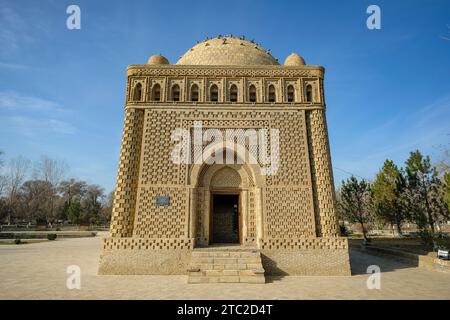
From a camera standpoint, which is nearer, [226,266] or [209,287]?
[209,287]

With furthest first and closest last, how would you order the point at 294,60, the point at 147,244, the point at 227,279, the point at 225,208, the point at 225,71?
the point at 225,208
the point at 294,60
the point at 225,71
the point at 147,244
the point at 227,279

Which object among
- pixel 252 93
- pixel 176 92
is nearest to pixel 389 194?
pixel 252 93

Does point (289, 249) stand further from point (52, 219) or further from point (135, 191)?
point (52, 219)

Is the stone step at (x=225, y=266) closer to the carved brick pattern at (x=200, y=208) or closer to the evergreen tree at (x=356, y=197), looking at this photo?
the carved brick pattern at (x=200, y=208)

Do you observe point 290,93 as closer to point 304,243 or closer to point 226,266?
point 304,243

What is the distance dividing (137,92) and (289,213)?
857 cm

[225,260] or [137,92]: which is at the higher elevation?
[137,92]

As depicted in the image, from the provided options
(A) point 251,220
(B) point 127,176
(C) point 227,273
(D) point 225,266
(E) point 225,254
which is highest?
(B) point 127,176

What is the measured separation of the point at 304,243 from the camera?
11031 mm

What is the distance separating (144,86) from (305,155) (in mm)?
7809

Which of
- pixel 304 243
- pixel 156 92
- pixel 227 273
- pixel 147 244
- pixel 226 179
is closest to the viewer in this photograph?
pixel 227 273

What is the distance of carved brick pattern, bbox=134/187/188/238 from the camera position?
11062mm

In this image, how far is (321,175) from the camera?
11.8m

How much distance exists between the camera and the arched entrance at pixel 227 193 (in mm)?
11797
